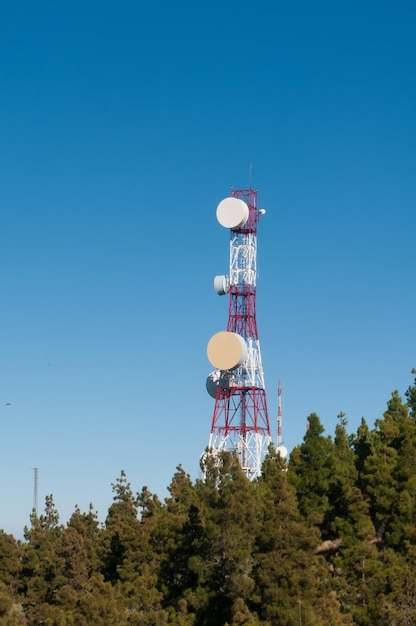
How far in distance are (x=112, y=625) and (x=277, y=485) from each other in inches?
338

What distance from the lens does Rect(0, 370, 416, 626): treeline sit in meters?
39.4

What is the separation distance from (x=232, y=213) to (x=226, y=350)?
9.81 metres

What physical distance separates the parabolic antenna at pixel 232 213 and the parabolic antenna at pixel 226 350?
7856 mm

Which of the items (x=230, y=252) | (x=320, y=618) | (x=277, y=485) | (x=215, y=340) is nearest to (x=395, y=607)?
(x=320, y=618)

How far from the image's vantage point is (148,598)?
4125 cm

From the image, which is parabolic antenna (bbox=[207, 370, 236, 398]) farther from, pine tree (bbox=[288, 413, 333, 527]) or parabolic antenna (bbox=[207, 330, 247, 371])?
pine tree (bbox=[288, 413, 333, 527])

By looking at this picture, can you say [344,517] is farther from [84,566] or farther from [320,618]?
[84,566]

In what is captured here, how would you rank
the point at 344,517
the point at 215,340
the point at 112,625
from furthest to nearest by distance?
the point at 215,340 → the point at 344,517 → the point at 112,625

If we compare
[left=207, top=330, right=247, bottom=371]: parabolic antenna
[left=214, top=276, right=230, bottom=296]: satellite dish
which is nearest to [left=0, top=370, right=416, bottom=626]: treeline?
[left=207, top=330, right=247, bottom=371]: parabolic antenna

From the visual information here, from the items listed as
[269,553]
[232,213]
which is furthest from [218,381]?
[269,553]

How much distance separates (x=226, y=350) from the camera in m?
69.8

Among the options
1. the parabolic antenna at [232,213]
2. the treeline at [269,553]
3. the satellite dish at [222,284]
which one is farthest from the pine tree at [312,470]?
the parabolic antenna at [232,213]

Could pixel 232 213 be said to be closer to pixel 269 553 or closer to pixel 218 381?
pixel 218 381

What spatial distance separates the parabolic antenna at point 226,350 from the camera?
228 ft
